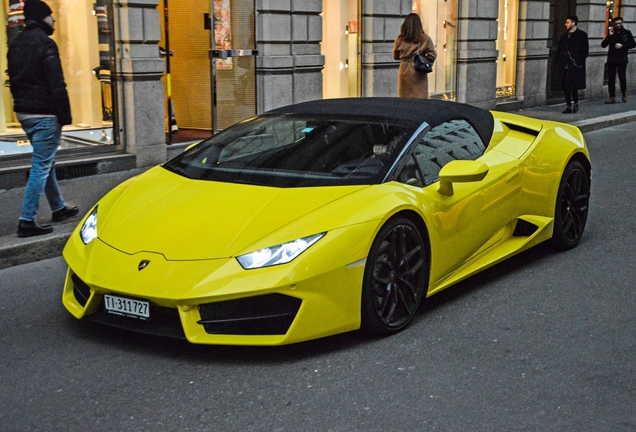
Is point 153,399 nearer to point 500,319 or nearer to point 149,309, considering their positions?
point 149,309

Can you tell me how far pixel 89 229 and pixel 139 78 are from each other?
6580 mm

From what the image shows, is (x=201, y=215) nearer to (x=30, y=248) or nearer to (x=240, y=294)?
(x=240, y=294)

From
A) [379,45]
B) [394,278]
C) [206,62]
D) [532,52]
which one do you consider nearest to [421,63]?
[206,62]

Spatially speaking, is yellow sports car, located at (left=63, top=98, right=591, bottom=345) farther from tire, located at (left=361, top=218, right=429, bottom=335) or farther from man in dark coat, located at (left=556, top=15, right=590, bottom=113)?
man in dark coat, located at (left=556, top=15, right=590, bottom=113)

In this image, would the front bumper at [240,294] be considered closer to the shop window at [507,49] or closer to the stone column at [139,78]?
the stone column at [139,78]

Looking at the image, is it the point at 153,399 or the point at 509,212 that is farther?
the point at 509,212

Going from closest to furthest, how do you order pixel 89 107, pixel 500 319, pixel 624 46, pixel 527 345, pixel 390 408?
pixel 390 408, pixel 527 345, pixel 500 319, pixel 89 107, pixel 624 46

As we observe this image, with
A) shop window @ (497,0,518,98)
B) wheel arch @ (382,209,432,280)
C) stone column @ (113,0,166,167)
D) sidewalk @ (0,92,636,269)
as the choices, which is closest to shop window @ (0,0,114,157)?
stone column @ (113,0,166,167)

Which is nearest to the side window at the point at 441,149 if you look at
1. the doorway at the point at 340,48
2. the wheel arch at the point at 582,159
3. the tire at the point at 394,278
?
the tire at the point at 394,278

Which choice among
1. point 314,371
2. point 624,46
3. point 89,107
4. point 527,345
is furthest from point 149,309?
point 624,46

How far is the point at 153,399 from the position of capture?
13.5 feet

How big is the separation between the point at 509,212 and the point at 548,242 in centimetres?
104

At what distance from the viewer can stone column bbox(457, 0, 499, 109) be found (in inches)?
723

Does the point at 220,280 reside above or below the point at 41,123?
below
